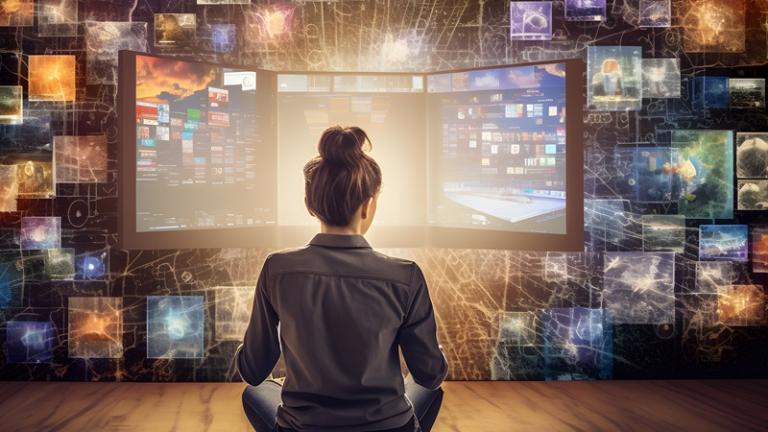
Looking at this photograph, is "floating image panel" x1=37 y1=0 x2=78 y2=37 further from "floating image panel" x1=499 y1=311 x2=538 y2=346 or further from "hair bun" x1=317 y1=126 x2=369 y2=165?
"floating image panel" x1=499 y1=311 x2=538 y2=346

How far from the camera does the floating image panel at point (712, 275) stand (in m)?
3.12

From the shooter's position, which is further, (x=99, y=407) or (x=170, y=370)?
(x=170, y=370)

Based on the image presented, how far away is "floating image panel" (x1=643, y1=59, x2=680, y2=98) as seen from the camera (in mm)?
3129

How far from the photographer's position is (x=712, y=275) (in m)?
3.12

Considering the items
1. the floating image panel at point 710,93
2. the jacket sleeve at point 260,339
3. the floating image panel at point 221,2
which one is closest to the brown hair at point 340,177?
the jacket sleeve at point 260,339

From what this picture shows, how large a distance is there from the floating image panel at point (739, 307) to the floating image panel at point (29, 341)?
11.2ft

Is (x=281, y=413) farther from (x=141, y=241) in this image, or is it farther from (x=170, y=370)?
(x=170, y=370)

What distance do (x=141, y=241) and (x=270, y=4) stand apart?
55.4 inches

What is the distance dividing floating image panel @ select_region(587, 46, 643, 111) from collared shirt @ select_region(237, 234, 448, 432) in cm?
209

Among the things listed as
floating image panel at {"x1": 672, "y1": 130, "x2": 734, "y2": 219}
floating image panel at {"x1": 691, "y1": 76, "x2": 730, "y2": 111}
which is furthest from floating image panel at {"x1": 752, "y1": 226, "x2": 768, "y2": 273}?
floating image panel at {"x1": 691, "y1": 76, "x2": 730, "y2": 111}

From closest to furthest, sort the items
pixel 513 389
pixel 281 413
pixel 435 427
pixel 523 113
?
pixel 281 413 < pixel 435 427 < pixel 523 113 < pixel 513 389

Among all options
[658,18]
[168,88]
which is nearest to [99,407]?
[168,88]

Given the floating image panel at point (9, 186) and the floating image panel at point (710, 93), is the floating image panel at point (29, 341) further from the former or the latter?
the floating image panel at point (710, 93)

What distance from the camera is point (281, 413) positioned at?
148 cm
